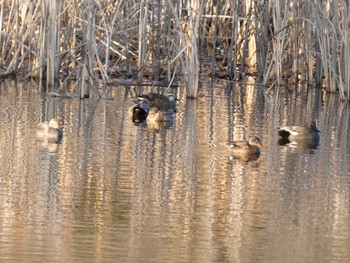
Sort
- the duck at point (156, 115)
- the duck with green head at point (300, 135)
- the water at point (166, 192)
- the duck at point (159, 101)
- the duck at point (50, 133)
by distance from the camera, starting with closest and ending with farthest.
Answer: the water at point (166, 192) < the duck at point (50, 133) < the duck with green head at point (300, 135) < the duck at point (156, 115) < the duck at point (159, 101)

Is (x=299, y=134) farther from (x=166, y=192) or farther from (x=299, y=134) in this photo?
(x=166, y=192)

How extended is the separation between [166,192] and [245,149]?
192cm

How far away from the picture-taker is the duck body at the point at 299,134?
1143 cm

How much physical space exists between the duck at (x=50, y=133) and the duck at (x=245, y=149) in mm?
1662

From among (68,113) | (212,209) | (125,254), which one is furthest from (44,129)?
(125,254)

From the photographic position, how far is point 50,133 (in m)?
10.7

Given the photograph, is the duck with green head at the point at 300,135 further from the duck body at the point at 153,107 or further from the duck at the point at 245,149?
the duck body at the point at 153,107

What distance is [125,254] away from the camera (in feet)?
21.3

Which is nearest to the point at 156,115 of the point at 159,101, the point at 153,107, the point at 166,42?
the point at 153,107

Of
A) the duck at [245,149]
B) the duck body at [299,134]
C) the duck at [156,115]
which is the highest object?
the duck at [156,115]

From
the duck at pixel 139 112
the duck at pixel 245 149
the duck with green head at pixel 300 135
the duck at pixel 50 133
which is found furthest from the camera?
the duck at pixel 139 112

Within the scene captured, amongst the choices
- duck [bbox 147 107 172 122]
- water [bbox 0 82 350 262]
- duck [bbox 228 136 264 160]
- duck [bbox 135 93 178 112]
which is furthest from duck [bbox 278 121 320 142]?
duck [bbox 135 93 178 112]

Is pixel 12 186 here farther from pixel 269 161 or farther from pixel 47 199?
pixel 269 161

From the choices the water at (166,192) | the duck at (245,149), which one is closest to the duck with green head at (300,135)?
the water at (166,192)
